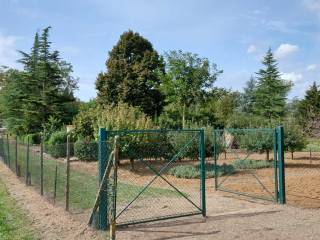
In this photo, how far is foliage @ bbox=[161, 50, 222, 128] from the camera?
110 feet

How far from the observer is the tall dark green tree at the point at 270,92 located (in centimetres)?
4912

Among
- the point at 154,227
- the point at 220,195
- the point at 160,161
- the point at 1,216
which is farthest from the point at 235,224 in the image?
the point at 160,161

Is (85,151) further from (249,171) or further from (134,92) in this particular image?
(134,92)

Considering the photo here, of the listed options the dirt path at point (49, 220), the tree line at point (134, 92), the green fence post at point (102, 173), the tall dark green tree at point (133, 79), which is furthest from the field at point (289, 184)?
the tall dark green tree at point (133, 79)

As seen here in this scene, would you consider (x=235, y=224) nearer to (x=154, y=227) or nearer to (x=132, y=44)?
(x=154, y=227)

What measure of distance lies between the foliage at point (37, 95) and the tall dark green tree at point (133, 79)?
15.7 feet

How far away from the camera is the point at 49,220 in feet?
26.5

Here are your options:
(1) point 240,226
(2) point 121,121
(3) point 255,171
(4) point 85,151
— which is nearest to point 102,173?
(1) point 240,226

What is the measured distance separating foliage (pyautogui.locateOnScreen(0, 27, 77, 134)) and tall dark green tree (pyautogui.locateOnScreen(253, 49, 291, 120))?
23.2 metres

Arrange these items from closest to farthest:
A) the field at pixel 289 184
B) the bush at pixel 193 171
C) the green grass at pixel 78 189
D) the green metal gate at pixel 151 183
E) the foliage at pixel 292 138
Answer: the green metal gate at pixel 151 183 → the green grass at pixel 78 189 → the field at pixel 289 184 → the bush at pixel 193 171 → the foliage at pixel 292 138

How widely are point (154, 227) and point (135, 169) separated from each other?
10.1m

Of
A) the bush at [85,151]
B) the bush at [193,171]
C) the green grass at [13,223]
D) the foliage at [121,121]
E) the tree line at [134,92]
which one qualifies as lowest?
the green grass at [13,223]

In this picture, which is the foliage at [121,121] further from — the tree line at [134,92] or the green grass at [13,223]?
the tree line at [134,92]

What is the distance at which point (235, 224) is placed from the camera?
25.0ft
